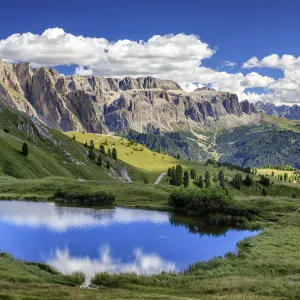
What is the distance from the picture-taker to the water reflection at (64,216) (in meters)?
82.1

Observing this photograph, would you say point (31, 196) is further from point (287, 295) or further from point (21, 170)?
point (287, 295)

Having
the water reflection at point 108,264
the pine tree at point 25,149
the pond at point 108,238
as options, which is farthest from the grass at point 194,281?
the pine tree at point 25,149

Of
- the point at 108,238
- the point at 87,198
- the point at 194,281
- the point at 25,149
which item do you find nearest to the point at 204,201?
the point at 87,198

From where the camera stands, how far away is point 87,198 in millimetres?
113250

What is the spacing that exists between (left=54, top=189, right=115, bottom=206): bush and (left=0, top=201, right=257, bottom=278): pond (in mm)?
7891

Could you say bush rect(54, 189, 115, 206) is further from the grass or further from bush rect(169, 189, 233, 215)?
the grass

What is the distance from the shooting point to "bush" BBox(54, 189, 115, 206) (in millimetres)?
111688

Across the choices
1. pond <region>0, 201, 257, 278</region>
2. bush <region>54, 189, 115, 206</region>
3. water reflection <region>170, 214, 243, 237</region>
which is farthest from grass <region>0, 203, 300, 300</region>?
bush <region>54, 189, 115, 206</region>

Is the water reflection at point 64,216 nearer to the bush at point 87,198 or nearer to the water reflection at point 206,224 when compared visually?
the water reflection at point 206,224

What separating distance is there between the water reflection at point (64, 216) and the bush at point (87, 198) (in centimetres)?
655

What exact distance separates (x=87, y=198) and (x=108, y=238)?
42770mm

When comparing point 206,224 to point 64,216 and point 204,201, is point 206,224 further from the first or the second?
point 64,216

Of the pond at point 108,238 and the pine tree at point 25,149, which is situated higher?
the pine tree at point 25,149

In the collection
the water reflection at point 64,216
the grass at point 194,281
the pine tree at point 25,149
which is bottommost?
the water reflection at point 64,216
